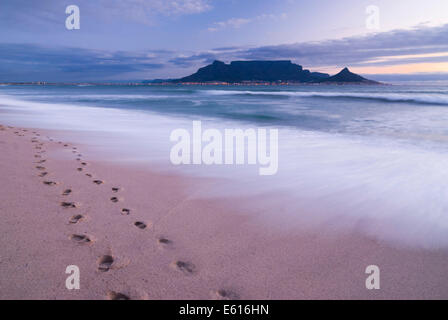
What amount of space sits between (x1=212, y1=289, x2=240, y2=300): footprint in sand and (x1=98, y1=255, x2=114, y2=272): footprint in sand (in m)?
0.79

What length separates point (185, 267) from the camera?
2053 mm

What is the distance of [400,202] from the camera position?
3326mm

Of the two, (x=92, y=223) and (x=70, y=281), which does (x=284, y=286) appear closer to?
(x=70, y=281)


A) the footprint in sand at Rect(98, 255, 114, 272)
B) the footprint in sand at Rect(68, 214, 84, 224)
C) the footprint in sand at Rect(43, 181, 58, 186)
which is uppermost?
the footprint in sand at Rect(43, 181, 58, 186)

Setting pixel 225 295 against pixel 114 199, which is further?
pixel 114 199

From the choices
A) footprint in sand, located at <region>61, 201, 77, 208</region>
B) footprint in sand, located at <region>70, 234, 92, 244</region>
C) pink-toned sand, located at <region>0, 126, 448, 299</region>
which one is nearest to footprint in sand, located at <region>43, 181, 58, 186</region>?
pink-toned sand, located at <region>0, 126, 448, 299</region>

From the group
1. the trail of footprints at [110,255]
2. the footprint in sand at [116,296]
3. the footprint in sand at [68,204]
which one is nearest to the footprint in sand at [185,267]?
the trail of footprints at [110,255]

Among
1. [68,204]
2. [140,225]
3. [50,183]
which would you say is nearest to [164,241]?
[140,225]

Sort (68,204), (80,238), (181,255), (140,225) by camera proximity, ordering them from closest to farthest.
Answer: (181,255), (80,238), (140,225), (68,204)

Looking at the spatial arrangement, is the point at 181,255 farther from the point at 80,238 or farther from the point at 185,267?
the point at 80,238

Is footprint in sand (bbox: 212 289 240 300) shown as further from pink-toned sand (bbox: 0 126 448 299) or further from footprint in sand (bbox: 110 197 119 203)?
footprint in sand (bbox: 110 197 119 203)

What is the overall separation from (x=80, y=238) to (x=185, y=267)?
959 mm

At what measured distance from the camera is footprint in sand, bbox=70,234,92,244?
2.30 meters
